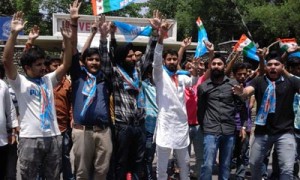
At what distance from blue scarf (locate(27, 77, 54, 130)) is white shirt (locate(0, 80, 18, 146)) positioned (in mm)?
619

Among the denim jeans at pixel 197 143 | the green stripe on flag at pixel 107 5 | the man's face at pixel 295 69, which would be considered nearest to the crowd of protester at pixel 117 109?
the green stripe on flag at pixel 107 5

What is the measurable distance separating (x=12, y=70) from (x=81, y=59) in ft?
3.39

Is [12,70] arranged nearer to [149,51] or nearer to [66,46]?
[66,46]

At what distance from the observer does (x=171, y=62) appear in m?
6.08

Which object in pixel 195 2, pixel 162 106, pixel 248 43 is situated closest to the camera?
pixel 162 106

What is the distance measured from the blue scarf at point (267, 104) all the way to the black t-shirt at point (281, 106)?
0.05m

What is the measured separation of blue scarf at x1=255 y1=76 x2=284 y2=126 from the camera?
583 cm

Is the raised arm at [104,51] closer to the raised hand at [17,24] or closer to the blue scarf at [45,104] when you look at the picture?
the blue scarf at [45,104]

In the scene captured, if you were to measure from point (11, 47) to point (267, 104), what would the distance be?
3.22m

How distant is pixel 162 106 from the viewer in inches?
229

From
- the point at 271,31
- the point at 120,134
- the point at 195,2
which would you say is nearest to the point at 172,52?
the point at 120,134

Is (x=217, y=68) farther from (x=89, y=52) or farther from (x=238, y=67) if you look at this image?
(x=89, y=52)

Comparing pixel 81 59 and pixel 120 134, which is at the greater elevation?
pixel 81 59

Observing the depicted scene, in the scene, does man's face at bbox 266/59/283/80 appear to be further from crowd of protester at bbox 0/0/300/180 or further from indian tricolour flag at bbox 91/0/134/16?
indian tricolour flag at bbox 91/0/134/16
